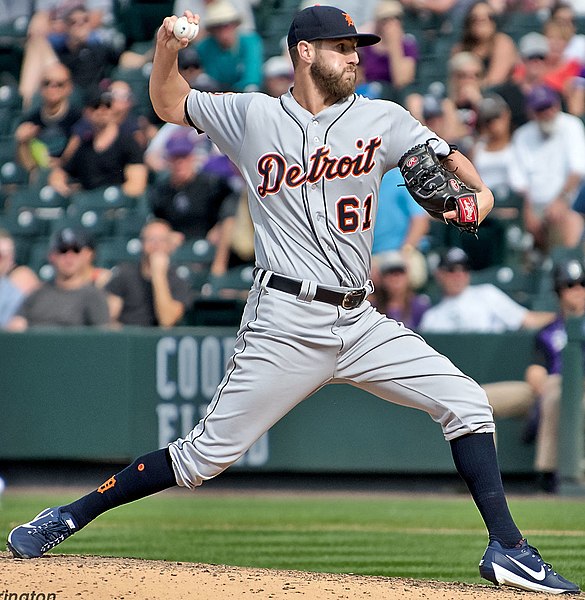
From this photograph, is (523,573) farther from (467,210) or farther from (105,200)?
(105,200)

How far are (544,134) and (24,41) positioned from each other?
21.6 feet

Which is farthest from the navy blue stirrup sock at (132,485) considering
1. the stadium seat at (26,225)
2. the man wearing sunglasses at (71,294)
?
the stadium seat at (26,225)

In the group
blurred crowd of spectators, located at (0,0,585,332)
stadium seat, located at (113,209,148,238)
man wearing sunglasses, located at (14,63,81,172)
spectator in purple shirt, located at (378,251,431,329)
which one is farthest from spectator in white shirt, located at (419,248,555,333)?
man wearing sunglasses, located at (14,63,81,172)

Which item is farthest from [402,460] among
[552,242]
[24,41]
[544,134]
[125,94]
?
[24,41]

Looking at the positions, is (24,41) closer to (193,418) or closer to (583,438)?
(193,418)

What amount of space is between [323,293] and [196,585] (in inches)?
38.9

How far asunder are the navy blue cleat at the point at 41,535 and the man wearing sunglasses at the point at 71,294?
5029 millimetres

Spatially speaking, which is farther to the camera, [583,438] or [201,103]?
[583,438]

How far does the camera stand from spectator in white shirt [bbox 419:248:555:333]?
891 centimetres

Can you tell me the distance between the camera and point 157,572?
427 cm

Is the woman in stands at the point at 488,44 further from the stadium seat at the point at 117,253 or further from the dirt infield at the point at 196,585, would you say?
the dirt infield at the point at 196,585

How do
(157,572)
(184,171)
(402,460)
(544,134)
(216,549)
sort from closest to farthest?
(157,572), (216,549), (402,460), (544,134), (184,171)

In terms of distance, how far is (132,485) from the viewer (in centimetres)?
439

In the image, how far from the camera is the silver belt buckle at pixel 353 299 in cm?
429
